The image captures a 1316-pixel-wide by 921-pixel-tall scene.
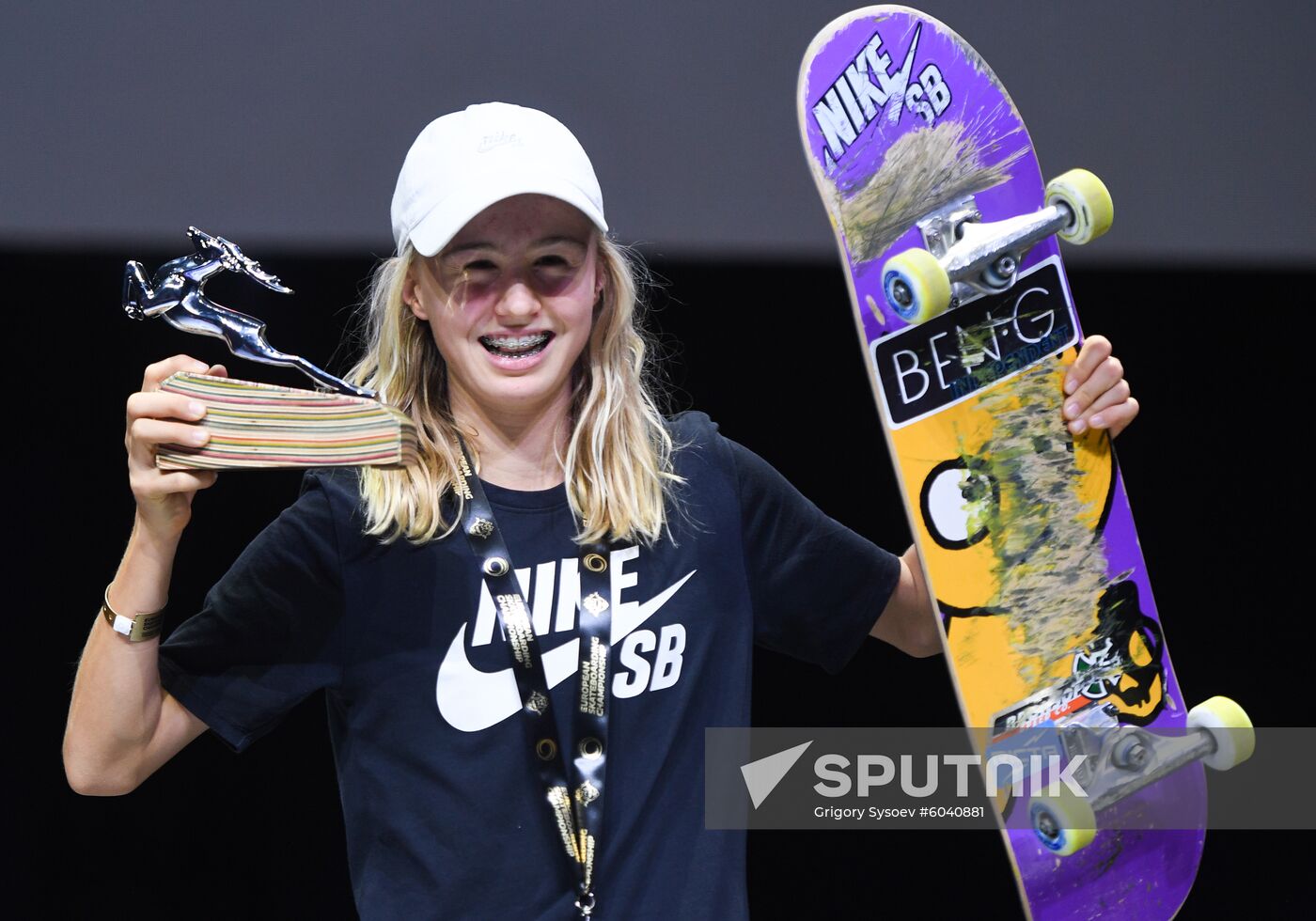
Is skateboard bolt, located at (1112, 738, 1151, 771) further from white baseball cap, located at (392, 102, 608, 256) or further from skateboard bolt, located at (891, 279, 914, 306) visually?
white baseball cap, located at (392, 102, 608, 256)

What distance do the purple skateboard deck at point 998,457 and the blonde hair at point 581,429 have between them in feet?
0.91

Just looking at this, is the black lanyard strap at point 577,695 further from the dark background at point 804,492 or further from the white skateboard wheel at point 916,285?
the dark background at point 804,492

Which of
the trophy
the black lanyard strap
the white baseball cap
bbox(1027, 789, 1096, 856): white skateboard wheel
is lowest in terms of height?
bbox(1027, 789, 1096, 856): white skateboard wheel

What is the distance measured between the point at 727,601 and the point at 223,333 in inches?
25.0

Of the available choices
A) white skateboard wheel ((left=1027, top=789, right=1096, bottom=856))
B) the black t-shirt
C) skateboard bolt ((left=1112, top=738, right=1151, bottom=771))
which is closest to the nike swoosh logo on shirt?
the black t-shirt

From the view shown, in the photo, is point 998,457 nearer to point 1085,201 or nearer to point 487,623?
point 1085,201

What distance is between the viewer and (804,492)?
240cm

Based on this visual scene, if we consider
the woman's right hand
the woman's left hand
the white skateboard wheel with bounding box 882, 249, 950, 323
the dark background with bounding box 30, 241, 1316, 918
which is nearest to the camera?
the woman's right hand

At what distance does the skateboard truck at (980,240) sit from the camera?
1.47 meters

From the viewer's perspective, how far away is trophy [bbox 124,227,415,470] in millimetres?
1340

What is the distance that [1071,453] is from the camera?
1718 millimetres

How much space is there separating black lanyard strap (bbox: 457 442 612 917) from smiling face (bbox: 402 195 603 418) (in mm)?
121

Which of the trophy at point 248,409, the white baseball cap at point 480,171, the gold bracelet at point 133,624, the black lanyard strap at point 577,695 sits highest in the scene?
the white baseball cap at point 480,171

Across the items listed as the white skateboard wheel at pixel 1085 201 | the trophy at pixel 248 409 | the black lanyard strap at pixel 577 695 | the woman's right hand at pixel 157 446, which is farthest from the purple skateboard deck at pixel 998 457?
the woman's right hand at pixel 157 446
